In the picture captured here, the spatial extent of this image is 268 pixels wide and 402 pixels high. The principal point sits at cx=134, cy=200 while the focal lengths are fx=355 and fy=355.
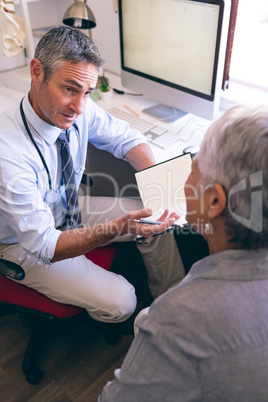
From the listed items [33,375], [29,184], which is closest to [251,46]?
[29,184]

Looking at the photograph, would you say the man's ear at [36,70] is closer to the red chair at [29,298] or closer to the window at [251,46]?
the red chair at [29,298]

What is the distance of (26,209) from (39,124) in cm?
30

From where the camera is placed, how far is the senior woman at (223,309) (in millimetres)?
622

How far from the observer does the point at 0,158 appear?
1.14 metres

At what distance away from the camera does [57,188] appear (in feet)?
4.49

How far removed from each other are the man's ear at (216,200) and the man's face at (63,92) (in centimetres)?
70

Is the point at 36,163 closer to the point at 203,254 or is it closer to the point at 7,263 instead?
the point at 7,263

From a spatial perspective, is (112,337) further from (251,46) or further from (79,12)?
(251,46)

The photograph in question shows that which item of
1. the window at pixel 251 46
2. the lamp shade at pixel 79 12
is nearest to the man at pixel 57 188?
the lamp shade at pixel 79 12

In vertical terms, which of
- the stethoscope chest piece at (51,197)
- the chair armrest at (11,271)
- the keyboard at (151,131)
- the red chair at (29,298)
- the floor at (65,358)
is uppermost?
the keyboard at (151,131)

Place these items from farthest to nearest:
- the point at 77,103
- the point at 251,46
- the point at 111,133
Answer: the point at 251,46
the point at 111,133
the point at 77,103

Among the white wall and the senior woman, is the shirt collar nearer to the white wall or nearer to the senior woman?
the senior woman

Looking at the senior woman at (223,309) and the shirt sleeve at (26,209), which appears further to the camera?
the shirt sleeve at (26,209)

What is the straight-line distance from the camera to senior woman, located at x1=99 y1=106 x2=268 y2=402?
0.62 m
